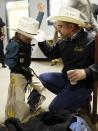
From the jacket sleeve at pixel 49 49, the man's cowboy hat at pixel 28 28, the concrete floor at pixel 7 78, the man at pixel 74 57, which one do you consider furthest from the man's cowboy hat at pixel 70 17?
the concrete floor at pixel 7 78

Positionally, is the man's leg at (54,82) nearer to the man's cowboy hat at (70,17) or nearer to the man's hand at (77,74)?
the man's hand at (77,74)

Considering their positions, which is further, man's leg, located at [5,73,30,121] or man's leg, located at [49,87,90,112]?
man's leg, located at [5,73,30,121]

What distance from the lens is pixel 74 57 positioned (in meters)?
2.06

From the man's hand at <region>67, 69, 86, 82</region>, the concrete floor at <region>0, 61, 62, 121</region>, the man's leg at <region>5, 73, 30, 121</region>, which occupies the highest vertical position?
→ the man's hand at <region>67, 69, 86, 82</region>

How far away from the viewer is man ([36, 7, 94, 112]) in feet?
6.42

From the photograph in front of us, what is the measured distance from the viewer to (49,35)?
15.5ft

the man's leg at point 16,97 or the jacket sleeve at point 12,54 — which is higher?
the jacket sleeve at point 12,54

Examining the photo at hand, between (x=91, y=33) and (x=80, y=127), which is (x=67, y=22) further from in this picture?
(x=80, y=127)

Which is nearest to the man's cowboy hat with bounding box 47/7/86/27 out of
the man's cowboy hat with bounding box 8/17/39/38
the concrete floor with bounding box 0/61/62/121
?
the man's cowboy hat with bounding box 8/17/39/38

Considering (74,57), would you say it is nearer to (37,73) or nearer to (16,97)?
(16,97)

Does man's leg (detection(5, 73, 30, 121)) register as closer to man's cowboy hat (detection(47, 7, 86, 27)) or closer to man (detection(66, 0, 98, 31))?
man's cowboy hat (detection(47, 7, 86, 27))

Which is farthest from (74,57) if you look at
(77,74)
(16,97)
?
(16,97)

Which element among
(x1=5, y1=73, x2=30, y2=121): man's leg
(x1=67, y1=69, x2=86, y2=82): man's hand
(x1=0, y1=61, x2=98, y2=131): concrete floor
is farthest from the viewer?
(x1=0, y1=61, x2=98, y2=131): concrete floor

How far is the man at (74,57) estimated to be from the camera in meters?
1.96
